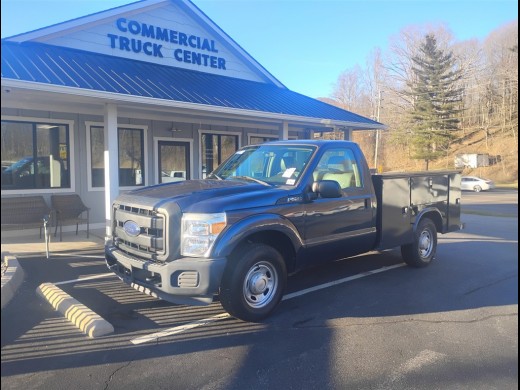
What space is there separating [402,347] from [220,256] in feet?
6.45

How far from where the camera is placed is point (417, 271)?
695 centimetres

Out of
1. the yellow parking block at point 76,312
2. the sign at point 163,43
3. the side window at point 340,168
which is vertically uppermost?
the sign at point 163,43

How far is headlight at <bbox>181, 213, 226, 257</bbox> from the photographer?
420cm

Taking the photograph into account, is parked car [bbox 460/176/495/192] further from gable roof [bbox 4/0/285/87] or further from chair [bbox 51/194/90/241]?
chair [bbox 51/194/90/241]

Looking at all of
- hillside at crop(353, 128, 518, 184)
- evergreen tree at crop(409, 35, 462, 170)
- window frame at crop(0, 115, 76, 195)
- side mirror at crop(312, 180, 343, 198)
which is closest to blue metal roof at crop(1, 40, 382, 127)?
window frame at crop(0, 115, 76, 195)

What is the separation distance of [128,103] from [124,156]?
2.74 m

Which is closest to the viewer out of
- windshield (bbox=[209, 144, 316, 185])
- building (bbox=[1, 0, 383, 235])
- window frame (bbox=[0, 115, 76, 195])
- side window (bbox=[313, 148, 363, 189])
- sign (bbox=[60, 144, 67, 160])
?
windshield (bbox=[209, 144, 316, 185])

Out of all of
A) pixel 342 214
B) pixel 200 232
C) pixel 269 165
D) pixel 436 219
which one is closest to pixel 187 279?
pixel 200 232

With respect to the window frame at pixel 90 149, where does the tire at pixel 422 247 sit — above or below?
below

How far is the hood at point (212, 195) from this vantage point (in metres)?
4.30

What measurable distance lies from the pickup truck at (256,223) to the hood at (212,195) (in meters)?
0.01

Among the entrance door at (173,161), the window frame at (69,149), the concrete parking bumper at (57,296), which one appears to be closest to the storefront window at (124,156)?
the window frame at (69,149)

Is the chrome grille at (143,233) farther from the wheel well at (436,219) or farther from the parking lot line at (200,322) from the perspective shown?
the wheel well at (436,219)

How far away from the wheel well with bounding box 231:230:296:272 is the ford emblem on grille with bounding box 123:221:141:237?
113 cm
